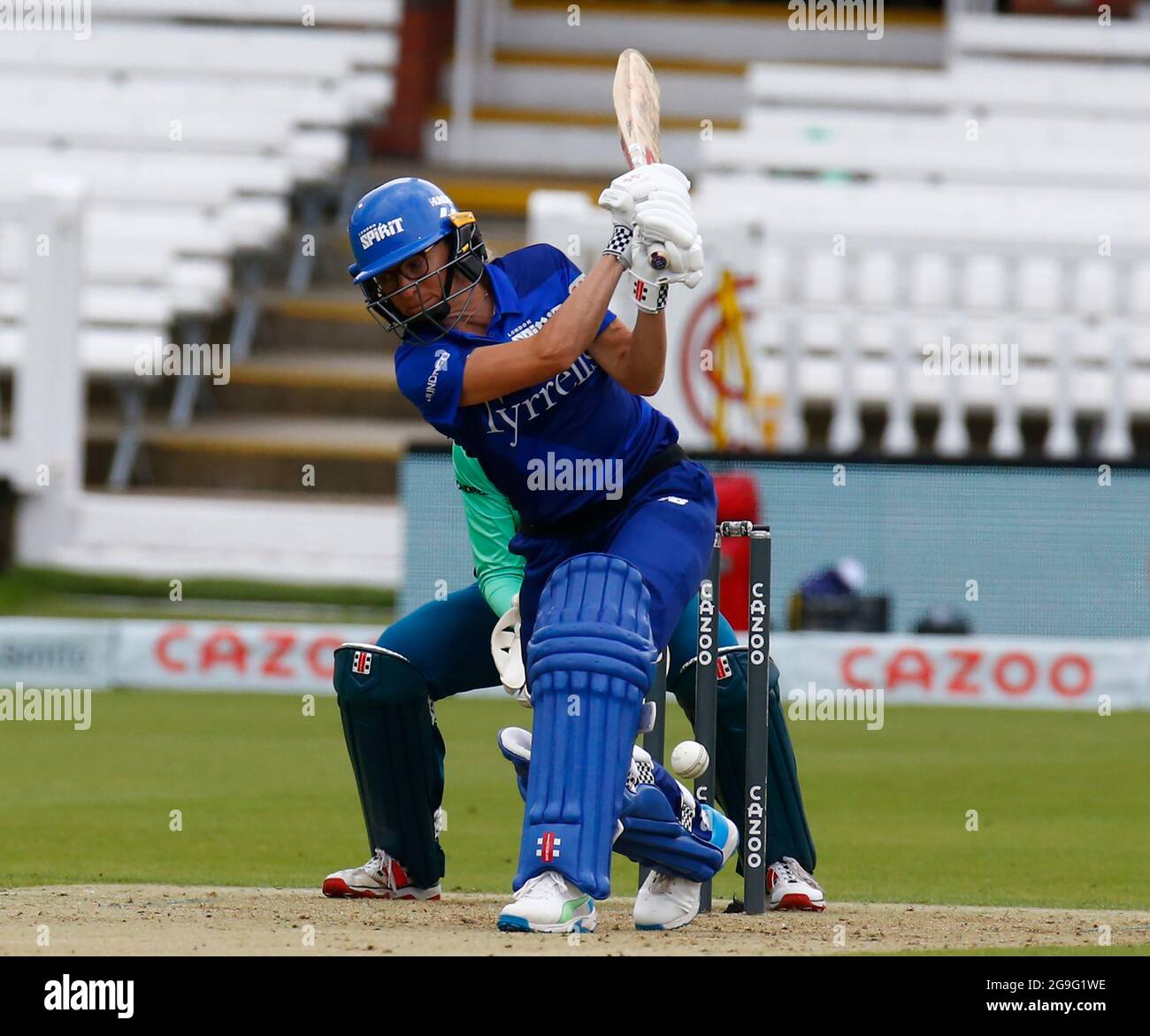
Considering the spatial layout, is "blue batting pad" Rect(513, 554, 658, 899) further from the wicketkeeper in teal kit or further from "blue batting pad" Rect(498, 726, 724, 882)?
the wicketkeeper in teal kit

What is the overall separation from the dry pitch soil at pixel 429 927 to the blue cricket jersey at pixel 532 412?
1053 millimetres

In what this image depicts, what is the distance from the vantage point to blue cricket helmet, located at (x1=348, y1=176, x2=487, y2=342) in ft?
17.7

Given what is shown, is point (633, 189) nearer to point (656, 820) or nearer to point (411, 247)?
point (411, 247)

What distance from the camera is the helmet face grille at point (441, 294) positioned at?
17.7 feet

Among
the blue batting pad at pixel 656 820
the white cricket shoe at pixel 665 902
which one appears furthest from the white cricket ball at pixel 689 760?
the white cricket shoe at pixel 665 902

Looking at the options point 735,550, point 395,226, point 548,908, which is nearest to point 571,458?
point 395,226

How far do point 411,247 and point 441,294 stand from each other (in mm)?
130

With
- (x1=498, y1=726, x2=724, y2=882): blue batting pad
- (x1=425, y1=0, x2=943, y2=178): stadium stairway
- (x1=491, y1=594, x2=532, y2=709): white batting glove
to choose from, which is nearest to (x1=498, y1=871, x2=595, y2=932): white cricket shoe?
(x1=498, y1=726, x2=724, y2=882): blue batting pad

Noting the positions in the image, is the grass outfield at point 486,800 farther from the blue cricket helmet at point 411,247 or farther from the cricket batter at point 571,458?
the blue cricket helmet at point 411,247

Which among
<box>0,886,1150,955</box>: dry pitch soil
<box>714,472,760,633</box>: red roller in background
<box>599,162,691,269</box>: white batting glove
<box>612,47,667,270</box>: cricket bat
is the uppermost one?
<box>714,472,760,633</box>: red roller in background

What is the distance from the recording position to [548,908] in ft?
16.5

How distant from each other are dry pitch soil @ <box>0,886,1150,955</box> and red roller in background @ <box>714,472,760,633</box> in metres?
7.34
